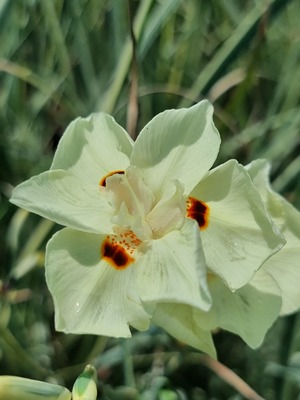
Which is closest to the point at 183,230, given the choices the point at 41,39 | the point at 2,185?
the point at 2,185

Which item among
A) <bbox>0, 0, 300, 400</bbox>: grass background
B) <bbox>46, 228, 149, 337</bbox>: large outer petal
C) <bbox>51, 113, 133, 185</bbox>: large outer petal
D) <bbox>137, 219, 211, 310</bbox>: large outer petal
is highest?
<bbox>51, 113, 133, 185</bbox>: large outer petal

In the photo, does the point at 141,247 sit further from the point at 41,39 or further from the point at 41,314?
the point at 41,39

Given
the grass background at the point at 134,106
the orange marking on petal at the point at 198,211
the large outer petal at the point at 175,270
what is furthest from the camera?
the grass background at the point at 134,106

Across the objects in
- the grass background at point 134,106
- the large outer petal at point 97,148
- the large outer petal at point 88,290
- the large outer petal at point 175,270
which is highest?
the large outer petal at point 97,148

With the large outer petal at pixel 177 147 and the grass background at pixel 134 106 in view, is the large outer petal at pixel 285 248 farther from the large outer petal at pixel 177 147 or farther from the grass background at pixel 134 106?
the grass background at pixel 134 106

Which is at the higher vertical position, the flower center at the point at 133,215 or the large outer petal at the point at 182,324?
the flower center at the point at 133,215

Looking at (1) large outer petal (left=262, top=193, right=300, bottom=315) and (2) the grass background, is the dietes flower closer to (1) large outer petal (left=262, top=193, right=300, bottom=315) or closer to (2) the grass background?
(1) large outer petal (left=262, top=193, right=300, bottom=315)

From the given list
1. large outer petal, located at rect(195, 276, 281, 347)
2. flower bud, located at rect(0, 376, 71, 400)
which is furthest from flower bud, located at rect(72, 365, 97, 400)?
large outer petal, located at rect(195, 276, 281, 347)

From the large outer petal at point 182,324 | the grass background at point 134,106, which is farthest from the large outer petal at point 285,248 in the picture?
the grass background at point 134,106
